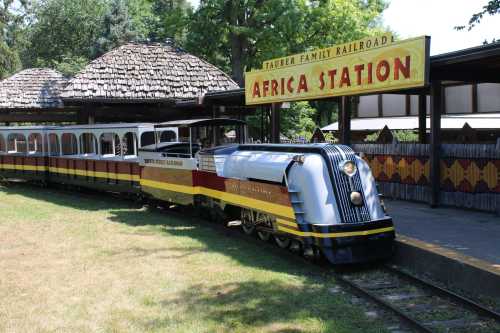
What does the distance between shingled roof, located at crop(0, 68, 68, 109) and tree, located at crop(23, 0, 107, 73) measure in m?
31.0

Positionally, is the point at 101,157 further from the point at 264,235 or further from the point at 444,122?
the point at 444,122

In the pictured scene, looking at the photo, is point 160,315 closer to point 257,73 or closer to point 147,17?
point 257,73

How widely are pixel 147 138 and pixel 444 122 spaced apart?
1393 centimetres

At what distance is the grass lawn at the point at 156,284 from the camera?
6.16m

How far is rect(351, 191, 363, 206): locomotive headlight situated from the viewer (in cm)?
832

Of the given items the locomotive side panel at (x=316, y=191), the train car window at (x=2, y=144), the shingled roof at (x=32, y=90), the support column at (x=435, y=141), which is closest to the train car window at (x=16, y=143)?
the train car window at (x=2, y=144)

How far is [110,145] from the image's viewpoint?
53.5 feet

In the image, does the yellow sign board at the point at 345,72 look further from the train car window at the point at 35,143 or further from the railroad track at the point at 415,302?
the train car window at the point at 35,143

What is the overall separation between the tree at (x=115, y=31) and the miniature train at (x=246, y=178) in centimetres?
2842

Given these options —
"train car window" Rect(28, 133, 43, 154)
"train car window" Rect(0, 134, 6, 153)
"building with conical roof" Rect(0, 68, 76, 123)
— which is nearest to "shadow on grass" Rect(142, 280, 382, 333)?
"train car window" Rect(28, 133, 43, 154)

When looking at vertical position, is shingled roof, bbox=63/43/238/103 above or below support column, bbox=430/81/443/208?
above

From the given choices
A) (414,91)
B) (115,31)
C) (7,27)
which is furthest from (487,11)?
(115,31)

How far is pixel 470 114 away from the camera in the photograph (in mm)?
24781

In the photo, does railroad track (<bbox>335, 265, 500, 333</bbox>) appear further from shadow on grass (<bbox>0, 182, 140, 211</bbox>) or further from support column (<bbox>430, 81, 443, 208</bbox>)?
shadow on grass (<bbox>0, 182, 140, 211</bbox>)
